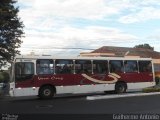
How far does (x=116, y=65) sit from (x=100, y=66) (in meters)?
1.54

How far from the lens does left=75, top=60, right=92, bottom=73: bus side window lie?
2925 centimetres

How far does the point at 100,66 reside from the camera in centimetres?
3055

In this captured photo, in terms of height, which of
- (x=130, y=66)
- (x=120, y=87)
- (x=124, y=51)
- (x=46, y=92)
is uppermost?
(x=124, y=51)

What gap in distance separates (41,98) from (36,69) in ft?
6.24

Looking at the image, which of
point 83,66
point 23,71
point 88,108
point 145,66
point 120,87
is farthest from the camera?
point 145,66

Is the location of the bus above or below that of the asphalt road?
above

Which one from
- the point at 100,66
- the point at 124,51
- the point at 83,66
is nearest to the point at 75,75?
the point at 83,66

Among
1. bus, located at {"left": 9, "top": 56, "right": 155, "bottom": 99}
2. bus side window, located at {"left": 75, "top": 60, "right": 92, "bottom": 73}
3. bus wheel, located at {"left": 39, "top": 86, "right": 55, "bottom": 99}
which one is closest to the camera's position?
bus, located at {"left": 9, "top": 56, "right": 155, "bottom": 99}

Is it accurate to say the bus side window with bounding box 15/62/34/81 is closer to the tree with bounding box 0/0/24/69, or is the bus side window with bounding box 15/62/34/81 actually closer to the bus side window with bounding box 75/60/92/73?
the bus side window with bounding box 75/60/92/73

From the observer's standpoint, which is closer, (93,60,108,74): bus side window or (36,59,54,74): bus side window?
(36,59,54,74): bus side window

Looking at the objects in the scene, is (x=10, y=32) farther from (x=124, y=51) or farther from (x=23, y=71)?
(x=124, y=51)

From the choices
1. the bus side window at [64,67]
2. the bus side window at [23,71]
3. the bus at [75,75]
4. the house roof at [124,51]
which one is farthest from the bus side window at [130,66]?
the house roof at [124,51]

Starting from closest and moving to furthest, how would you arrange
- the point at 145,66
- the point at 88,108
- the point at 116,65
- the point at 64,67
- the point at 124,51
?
1. the point at 88,108
2. the point at 64,67
3. the point at 116,65
4. the point at 145,66
5. the point at 124,51

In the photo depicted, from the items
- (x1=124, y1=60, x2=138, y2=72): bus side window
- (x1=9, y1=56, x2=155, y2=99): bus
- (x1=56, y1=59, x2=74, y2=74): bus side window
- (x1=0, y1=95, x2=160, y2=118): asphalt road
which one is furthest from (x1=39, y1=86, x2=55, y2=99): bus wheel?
(x1=124, y1=60, x2=138, y2=72): bus side window
